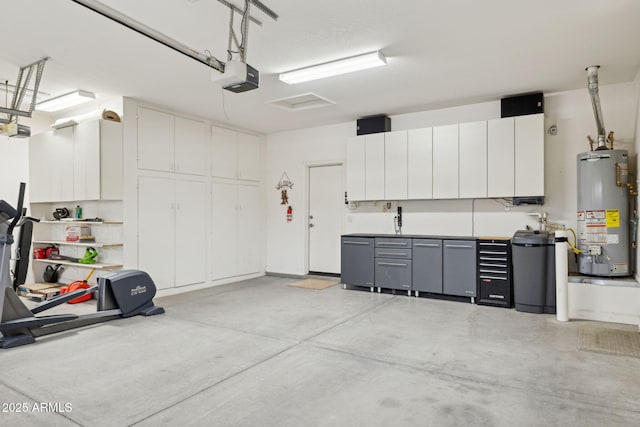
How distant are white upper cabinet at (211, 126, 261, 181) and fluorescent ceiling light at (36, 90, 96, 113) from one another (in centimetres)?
193


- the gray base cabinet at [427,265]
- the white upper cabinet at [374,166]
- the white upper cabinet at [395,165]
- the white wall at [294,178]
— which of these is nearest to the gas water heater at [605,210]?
the gray base cabinet at [427,265]

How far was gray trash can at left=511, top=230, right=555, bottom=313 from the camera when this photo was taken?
15.0 ft

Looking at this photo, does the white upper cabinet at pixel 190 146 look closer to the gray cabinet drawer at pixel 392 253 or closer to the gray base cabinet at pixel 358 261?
the gray base cabinet at pixel 358 261

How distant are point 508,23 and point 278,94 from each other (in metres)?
2.96

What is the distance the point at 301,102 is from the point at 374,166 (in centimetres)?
154

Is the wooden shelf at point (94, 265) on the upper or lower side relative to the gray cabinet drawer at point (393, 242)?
lower

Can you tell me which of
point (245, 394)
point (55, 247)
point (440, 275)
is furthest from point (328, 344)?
point (55, 247)

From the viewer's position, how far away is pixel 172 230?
5.94m

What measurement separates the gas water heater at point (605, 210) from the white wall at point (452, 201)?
64 centimetres

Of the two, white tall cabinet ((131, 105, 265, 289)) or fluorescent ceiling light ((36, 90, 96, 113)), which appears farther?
white tall cabinet ((131, 105, 265, 289))

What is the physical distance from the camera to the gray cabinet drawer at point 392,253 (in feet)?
18.5

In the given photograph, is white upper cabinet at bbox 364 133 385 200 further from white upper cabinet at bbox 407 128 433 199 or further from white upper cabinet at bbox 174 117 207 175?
white upper cabinet at bbox 174 117 207 175

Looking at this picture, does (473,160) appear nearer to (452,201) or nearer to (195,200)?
(452,201)

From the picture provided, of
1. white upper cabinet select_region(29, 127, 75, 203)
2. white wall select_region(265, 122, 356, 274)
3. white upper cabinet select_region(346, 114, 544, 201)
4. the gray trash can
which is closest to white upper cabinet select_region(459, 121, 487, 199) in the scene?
white upper cabinet select_region(346, 114, 544, 201)
